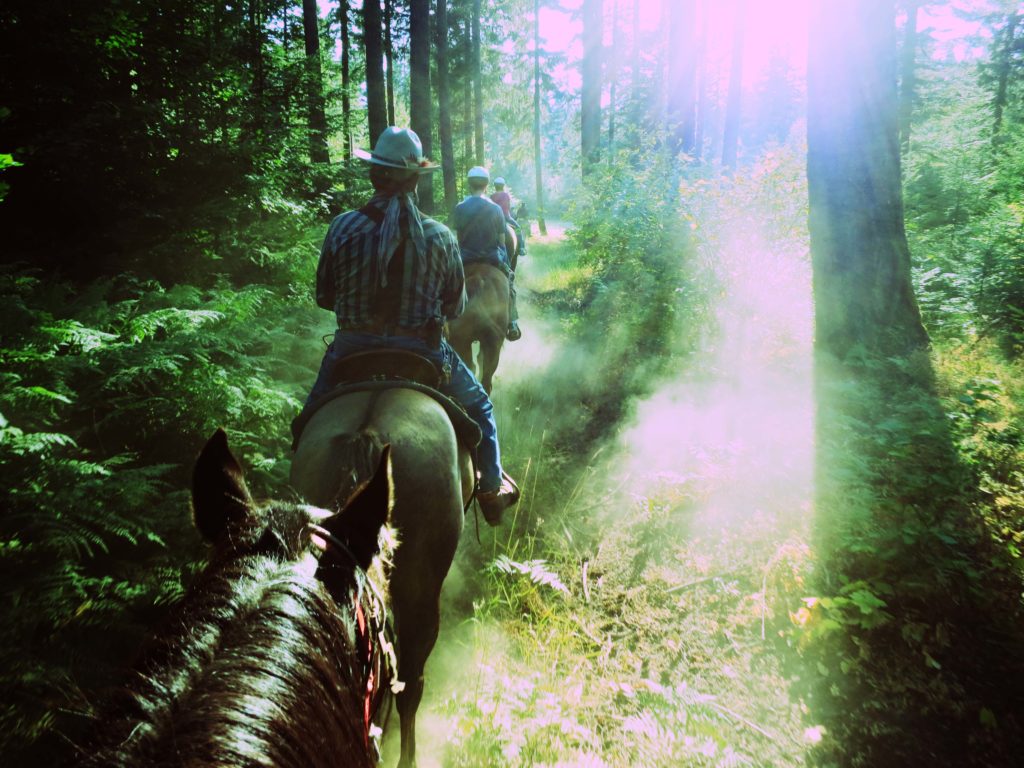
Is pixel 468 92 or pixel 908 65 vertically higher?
pixel 908 65

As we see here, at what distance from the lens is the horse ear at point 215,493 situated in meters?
1.54

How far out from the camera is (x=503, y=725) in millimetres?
2816

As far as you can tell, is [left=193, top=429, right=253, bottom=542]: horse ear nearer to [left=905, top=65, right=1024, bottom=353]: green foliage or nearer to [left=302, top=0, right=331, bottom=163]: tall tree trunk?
[left=905, top=65, right=1024, bottom=353]: green foliage

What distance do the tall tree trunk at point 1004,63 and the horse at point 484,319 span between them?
26.2 meters

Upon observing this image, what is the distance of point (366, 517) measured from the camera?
1.52 m

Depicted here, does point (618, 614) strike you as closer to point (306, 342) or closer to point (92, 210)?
point (306, 342)

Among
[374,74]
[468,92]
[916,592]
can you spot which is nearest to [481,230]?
[916,592]

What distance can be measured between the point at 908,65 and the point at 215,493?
32275 millimetres

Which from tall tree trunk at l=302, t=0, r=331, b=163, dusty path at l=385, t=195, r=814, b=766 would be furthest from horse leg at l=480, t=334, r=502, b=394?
tall tree trunk at l=302, t=0, r=331, b=163

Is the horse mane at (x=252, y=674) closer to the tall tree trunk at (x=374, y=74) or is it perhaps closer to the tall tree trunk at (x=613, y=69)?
the tall tree trunk at (x=374, y=74)

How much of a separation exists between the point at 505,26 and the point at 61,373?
101ft

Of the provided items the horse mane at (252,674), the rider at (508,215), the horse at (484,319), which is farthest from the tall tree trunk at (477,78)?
the horse mane at (252,674)

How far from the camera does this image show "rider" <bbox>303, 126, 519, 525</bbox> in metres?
3.18

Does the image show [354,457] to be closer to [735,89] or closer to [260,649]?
[260,649]
